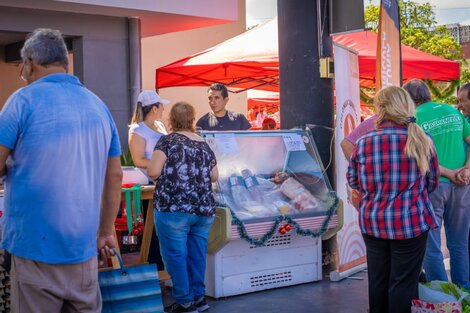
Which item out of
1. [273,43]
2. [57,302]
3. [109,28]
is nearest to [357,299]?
[57,302]

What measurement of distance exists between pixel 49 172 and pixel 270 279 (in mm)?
3488

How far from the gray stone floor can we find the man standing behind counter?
2.64m

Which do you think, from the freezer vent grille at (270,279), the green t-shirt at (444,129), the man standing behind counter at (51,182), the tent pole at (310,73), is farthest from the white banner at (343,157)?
the man standing behind counter at (51,182)

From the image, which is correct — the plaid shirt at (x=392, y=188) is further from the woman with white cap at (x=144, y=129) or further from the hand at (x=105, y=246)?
the woman with white cap at (x=144, y=129)

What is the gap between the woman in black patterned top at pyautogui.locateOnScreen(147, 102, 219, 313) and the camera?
5.06 metres

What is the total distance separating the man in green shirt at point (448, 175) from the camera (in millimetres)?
5320

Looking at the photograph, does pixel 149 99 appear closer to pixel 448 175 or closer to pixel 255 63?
pixel 448 175

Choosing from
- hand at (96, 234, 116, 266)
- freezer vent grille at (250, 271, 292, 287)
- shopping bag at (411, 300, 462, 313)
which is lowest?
freezer vent grille at (250, 271, 292, 287)

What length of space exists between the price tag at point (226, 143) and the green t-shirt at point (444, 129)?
1.52 metres

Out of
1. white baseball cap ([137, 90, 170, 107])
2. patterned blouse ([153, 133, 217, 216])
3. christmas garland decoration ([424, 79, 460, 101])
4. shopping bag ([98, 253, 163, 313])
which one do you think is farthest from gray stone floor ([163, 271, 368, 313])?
christmas garland decoration ([424, 79, 460, 101])

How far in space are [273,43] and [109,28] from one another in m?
2.24

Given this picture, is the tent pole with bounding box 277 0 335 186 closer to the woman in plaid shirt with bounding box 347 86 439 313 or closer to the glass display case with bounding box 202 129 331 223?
the glass display case with bounding box 202 129 331 223

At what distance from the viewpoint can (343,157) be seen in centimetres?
641

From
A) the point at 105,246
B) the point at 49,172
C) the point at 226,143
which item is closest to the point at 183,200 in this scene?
the point at 226,143
